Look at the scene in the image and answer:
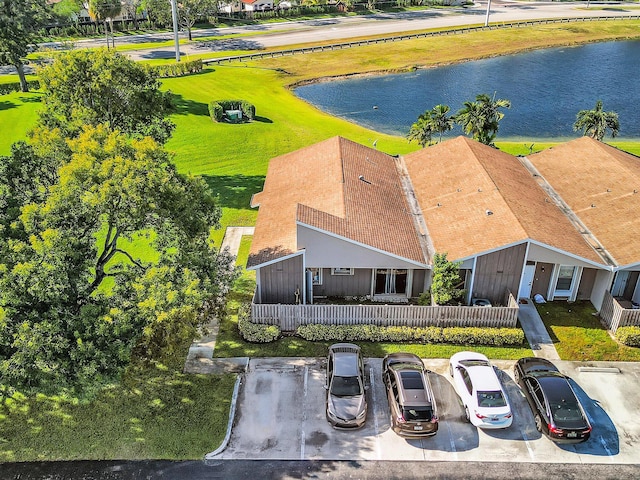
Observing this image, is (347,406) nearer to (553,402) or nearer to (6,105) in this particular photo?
(553,402)

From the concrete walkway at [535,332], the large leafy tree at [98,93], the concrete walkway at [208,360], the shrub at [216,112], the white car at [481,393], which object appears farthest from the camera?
the shrub at [216,112]

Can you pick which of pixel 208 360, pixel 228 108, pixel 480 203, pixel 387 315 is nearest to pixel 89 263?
pixel 208 360

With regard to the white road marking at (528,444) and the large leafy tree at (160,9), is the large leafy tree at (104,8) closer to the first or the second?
the large leafy tree at (160,9)

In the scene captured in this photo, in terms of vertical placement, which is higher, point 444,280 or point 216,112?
point 216,112

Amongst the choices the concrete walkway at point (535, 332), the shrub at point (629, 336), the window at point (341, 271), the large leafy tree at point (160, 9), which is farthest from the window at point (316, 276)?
the large leafy tree at point (160, 9)

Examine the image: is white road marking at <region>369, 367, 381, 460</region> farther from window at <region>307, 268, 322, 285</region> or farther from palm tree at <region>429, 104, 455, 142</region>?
palm tree at <region>429, 104, 455, 142</region>

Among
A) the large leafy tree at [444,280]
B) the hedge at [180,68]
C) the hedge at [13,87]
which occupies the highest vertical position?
the hedge at [180,68]
